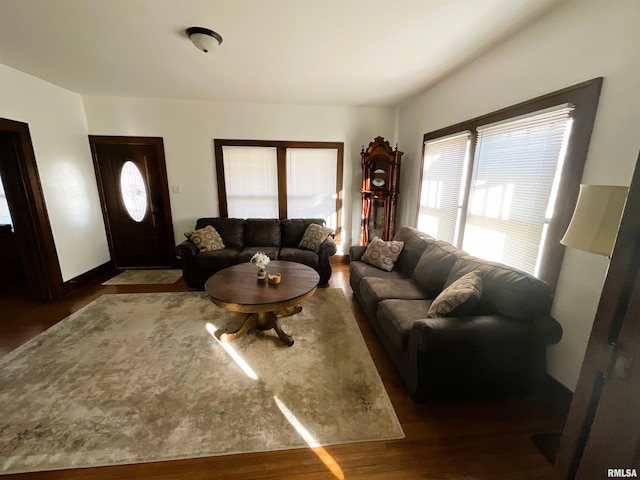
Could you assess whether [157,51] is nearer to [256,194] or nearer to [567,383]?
[256,194]

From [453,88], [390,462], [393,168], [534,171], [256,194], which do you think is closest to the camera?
[390,462]

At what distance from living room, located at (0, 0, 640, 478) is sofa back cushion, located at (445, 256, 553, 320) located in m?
0.22

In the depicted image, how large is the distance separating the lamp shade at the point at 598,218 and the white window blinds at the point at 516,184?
0.67 m

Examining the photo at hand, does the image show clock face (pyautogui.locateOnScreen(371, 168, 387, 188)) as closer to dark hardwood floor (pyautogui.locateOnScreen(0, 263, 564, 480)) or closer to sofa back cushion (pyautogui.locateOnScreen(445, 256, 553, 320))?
sofa back cushion (pyautogui.locateOnScreen(445, 256, 553, 320))

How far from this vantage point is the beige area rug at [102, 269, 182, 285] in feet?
12.6

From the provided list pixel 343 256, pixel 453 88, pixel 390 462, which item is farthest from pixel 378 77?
pixel 390 462

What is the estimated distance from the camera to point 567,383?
5.71 ft

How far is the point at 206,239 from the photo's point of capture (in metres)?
3.72

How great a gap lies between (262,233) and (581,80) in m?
3.73

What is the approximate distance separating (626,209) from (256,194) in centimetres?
430

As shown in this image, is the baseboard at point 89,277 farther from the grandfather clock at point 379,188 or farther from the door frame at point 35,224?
the grandfather clock at point 379,188

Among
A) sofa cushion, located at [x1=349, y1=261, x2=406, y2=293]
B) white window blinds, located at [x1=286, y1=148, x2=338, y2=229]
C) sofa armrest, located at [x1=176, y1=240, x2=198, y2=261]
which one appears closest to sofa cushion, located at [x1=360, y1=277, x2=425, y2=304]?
sofa cushion, located at [x1=349, y1=261, x2=406, y2=293]

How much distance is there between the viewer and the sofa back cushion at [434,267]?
2389 millimetres

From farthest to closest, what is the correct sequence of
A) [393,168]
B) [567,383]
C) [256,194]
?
[256,194] → [393,168] → [567,383]
